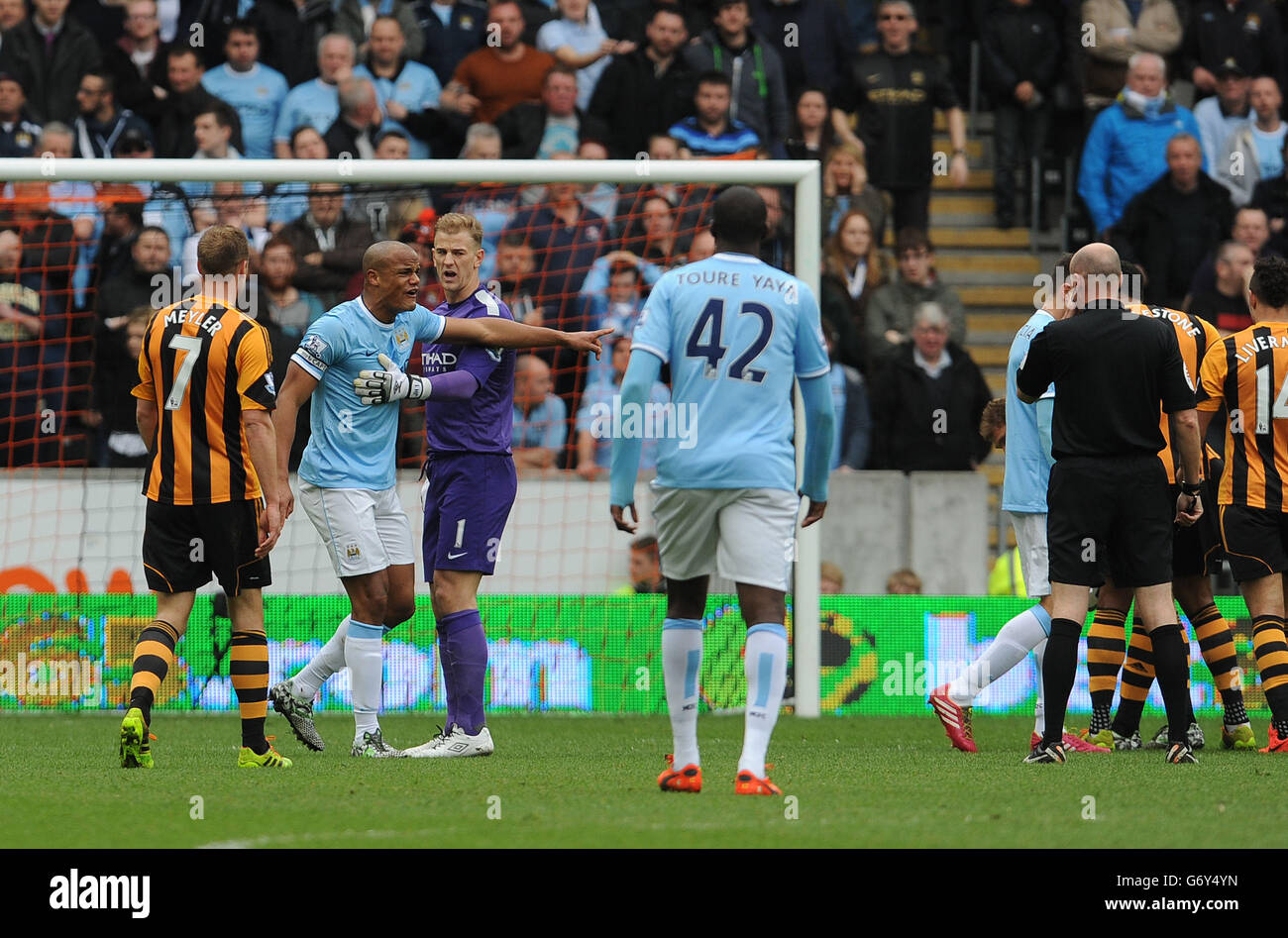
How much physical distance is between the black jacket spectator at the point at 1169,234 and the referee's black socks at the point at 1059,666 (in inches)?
288

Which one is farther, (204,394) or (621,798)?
(204,394)

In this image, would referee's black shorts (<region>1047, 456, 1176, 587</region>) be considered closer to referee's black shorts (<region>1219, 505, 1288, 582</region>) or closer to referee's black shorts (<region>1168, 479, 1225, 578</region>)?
referee's black shorts (<region>1168, 479, 1225, 578</region>)

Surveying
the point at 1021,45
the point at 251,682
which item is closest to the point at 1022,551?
the point at 251,682

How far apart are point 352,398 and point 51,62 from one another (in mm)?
7807

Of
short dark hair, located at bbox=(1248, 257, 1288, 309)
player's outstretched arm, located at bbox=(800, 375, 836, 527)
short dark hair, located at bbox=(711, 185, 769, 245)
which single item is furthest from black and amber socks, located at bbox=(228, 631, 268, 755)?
short dark hair, located at bbox=(1248, 257, 1288, 309)

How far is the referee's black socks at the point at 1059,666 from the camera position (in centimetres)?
711

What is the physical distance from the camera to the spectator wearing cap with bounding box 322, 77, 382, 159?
13.3 metres

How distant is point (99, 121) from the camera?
1334cm

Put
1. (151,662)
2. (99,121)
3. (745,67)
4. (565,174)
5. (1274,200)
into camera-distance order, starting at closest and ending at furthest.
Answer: (151,662)
(565,174)
(99,121)
(745,67)
(1274,200)

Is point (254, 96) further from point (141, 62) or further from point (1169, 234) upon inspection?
point (1169, 234)

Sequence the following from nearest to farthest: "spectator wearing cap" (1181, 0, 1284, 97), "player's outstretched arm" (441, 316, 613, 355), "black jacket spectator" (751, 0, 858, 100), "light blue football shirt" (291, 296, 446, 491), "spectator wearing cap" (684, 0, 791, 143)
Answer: "player's outstretched arm" (441, 316, 613, 355) < "light blue football shirt" (291, 296, 446, 491) < "spectator wearing cap" (684, 0, 791, 143) < "black jacket spectator" (751, 0, 858, 100) < "spectator wearing cap" (1181, 0, 1284, 97)

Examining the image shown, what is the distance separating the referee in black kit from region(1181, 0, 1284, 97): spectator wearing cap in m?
9.27

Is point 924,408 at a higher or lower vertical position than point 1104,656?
higher

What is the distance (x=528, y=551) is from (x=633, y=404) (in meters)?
5.45
